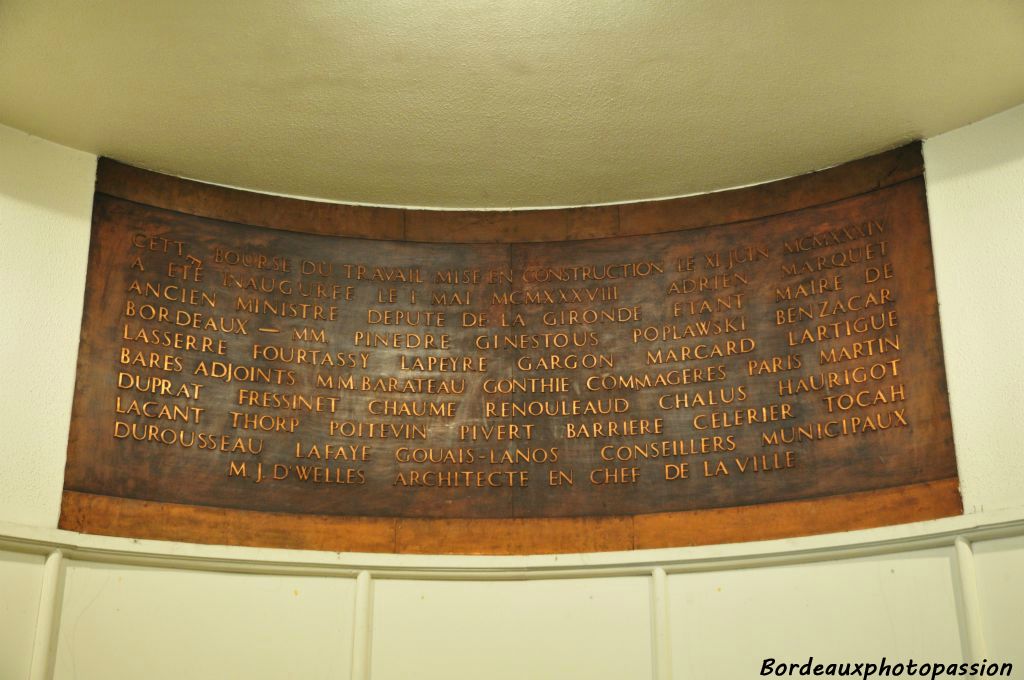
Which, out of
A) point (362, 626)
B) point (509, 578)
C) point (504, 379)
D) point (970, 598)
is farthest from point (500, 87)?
point (970, 598)

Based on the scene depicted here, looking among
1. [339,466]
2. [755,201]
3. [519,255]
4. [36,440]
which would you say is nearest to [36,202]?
[36,440]

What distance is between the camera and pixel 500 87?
7.39 m

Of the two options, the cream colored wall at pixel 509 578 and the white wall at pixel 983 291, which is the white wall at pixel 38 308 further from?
the white wall at pixel 983 291

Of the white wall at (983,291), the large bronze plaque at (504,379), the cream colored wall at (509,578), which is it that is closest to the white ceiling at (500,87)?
the white wall at (983,291)

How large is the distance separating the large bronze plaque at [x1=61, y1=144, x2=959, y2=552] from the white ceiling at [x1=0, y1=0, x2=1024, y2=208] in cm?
35

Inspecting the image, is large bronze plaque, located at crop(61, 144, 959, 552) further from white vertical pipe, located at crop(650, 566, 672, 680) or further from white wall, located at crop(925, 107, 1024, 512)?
white vertical pipe, located at crop(650, 566, 672, 680)

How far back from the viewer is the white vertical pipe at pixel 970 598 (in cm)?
663

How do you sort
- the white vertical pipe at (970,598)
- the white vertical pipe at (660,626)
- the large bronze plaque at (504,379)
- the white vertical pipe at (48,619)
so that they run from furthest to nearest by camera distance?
the large bronze plaque at (504,379)
the white vertical pipe at (660,626)
the white vertical pipe at (48,619)
the white vertical pipe at (970,598)

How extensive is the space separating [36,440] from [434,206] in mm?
2887

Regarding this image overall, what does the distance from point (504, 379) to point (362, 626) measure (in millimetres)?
1754

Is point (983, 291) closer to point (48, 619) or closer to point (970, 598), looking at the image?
point (970, 598)

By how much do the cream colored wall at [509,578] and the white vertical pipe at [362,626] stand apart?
0.5 inches

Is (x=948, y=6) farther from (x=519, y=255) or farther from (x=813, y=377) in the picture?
(x=519, y=255)

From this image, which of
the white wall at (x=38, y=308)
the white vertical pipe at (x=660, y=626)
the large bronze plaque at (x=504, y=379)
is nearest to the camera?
the white wall at (x=38, y=308)
